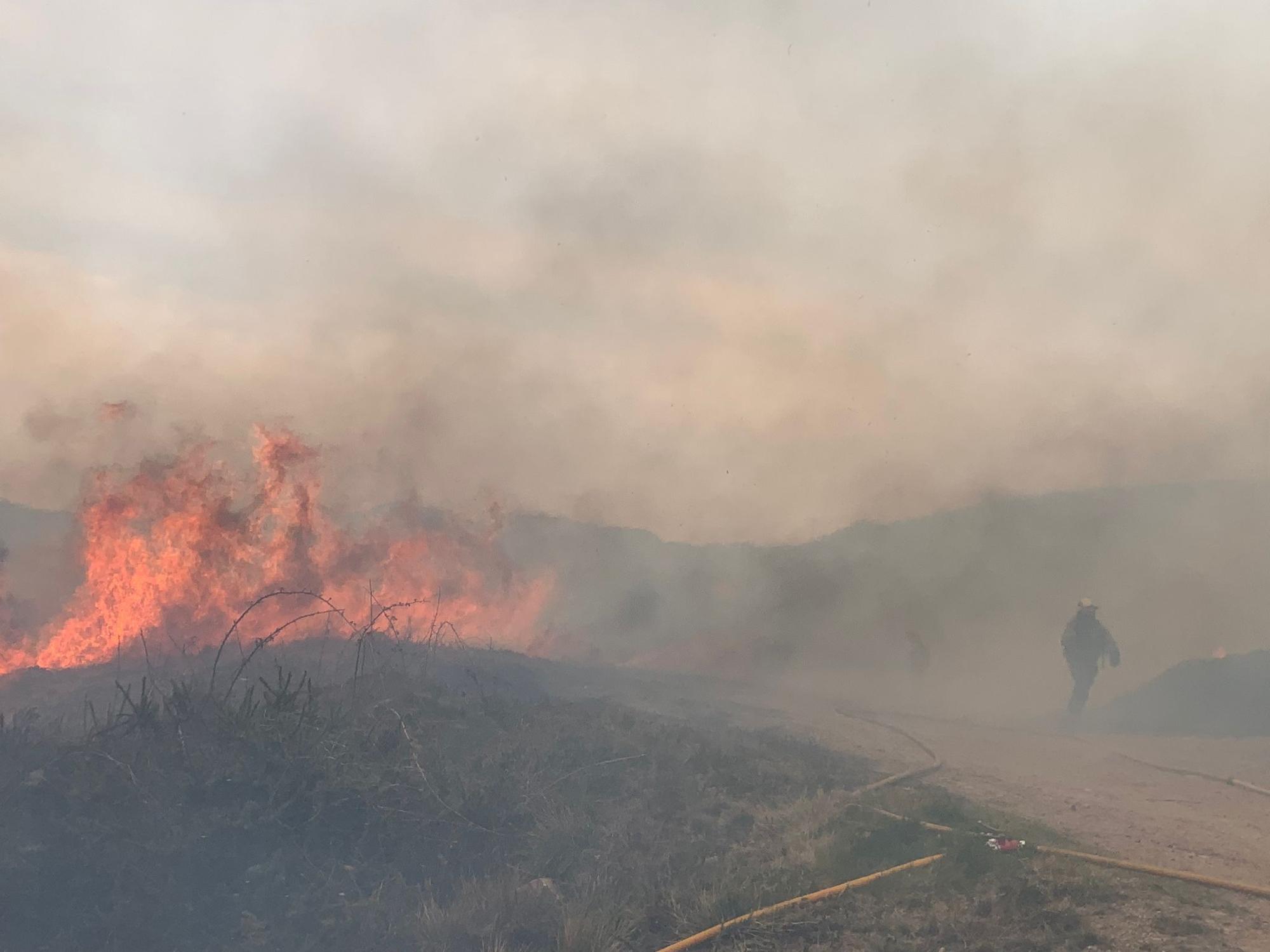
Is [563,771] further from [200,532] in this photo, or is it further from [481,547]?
[481,547]

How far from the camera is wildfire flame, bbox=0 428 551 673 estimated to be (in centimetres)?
1869

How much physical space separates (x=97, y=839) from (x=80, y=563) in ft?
51.7

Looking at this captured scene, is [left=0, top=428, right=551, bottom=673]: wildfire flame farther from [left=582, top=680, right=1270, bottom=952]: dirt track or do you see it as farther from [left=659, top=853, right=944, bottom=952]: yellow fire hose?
[left=659, top=853, right=944, bottom=952]: yellow fire hose

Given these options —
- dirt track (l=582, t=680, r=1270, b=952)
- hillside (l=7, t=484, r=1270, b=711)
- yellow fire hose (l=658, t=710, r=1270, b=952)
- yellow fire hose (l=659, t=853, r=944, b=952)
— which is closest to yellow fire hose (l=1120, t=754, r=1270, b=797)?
dirt track (l=582, t=680, r=1270, b=952)

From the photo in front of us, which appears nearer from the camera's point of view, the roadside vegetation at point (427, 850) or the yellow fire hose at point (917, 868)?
the yellow fire hose at point (917, 868)

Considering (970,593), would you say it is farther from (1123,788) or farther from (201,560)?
(201,560)

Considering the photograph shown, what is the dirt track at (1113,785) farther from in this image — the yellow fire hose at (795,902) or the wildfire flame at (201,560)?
the wildfire flame at (201,560)

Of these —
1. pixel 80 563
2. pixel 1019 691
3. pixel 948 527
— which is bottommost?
pixel 1019 691

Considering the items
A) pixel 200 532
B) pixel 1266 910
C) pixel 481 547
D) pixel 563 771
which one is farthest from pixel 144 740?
pixel 481 547

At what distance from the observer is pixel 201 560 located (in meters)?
19.3

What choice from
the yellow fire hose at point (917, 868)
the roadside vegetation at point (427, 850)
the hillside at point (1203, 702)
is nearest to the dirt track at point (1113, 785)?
the yellow fire hose at point (917, 868)

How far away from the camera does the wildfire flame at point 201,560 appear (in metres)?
18.7

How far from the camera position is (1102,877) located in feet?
22.7

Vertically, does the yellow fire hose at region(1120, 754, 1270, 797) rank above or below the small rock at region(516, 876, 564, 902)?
above
